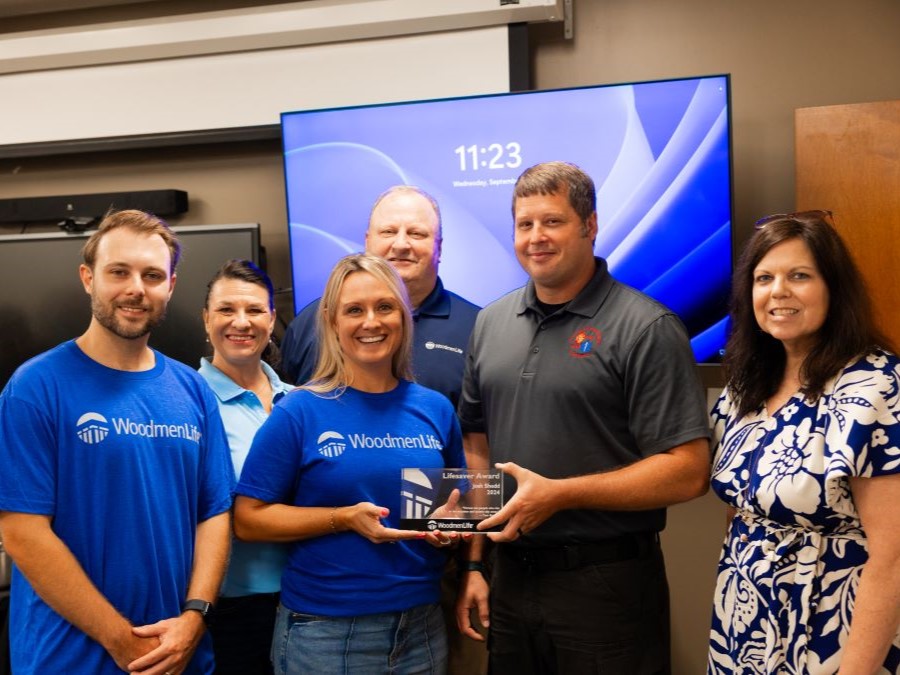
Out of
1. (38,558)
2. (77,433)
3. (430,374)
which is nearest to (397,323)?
(430,374)

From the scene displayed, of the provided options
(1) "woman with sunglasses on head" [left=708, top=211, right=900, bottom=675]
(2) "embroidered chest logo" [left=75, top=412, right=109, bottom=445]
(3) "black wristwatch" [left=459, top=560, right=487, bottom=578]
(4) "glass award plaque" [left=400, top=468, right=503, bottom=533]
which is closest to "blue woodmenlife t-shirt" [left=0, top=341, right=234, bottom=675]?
(2) "embroidered chest logo" [left=75, top=412, right=109, bottom=445]

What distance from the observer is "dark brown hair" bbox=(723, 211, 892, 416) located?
1735 millimetres

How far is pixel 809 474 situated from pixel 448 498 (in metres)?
0.74

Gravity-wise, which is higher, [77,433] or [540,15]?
[540,15]

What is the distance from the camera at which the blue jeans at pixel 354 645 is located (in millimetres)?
1784

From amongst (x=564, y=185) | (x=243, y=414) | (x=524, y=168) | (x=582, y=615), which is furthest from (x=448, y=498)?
(x=524, y=168)

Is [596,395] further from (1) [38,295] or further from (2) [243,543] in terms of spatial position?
(1) [38,295]

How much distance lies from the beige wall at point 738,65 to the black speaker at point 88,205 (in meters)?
1.71

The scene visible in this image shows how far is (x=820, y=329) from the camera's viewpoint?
5.90 feet

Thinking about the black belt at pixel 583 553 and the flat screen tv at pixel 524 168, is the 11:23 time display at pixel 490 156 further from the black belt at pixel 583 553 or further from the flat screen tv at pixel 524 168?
the black belt at pixel 583 553

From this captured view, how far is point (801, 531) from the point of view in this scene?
1.70 metres

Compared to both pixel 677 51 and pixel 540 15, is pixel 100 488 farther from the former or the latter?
pixel 677 51

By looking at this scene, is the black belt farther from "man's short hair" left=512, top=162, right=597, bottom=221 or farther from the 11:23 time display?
the 11:23 time display

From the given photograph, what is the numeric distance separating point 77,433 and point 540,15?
2.44 metres
